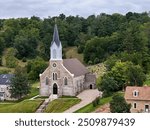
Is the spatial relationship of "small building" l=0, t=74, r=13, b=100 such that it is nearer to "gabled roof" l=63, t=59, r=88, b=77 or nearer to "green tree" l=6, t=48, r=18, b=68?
"gabled roof" l=63, t=59, r=88, b=77

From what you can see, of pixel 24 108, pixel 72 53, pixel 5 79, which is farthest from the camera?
pixel 72 53

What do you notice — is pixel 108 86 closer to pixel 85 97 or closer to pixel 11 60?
pixel 85 97

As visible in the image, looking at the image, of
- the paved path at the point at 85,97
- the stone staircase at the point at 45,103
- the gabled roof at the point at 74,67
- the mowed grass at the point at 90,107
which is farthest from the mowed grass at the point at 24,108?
the gabled roof at the point at 74,67

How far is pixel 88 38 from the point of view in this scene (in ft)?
279

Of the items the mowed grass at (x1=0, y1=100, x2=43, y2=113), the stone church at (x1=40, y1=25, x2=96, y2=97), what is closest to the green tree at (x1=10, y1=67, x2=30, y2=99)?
the stone church at (x1=40, y1=25, x2=96, y2=97)

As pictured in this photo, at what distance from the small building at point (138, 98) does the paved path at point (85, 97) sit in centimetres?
660

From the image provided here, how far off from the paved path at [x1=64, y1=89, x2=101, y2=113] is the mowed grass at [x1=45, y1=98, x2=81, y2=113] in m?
0.83

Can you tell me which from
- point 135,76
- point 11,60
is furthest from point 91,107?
point 11,60

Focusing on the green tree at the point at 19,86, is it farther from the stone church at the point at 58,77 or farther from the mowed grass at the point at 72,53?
the mowed grass at the point at 72,53

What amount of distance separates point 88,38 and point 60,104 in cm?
4175

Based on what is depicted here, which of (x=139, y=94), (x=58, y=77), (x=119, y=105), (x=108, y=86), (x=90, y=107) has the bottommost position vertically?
(x=90, y=107)

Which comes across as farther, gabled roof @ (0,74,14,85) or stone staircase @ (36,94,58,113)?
gabled roof @ (0,74,14,85)

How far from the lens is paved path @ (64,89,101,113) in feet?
138

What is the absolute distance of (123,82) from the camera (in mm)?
44469
